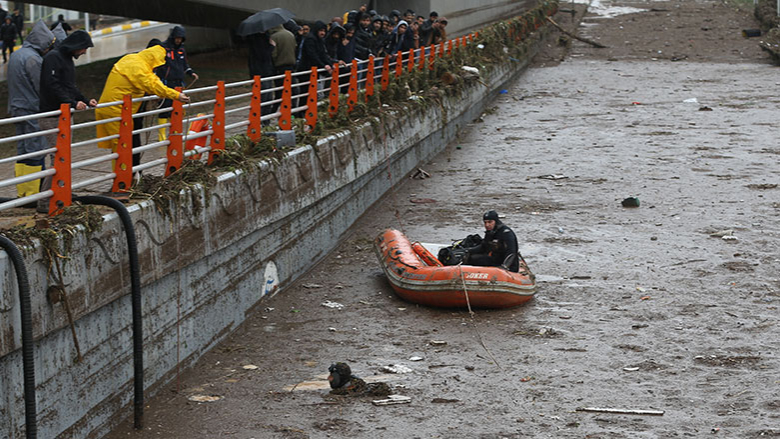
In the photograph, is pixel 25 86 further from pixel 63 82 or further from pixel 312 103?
pixel 312 103

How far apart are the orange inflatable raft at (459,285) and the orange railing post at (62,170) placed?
5692 mm

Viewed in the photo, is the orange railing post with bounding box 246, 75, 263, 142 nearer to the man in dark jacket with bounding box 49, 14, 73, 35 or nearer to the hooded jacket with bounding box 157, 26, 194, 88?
the hooded jacket with bounding box 157, 26, 194, 88

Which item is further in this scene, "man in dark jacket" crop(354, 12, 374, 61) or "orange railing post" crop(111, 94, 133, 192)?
"man in dark jacket" crop(354, 12, 374, 61)

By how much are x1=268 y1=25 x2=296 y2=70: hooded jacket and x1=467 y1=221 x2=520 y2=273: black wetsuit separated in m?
4.66

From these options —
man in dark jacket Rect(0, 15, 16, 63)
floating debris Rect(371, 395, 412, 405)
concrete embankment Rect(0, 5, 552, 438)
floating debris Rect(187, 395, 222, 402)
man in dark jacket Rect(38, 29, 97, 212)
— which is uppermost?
man in dark jacket Rect(38, 29, 97, 212)

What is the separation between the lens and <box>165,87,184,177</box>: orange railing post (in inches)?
391

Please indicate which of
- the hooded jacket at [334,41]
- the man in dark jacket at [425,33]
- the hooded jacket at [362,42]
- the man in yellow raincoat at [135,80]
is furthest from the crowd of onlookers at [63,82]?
the man in dark jacket at [425,33]

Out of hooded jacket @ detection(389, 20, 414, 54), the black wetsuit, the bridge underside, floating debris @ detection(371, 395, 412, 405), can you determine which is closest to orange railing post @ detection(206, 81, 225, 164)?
floating debris @ detection(371, 395, 412, 405)

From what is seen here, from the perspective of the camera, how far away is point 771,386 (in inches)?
396

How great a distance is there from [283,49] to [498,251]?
5217mm

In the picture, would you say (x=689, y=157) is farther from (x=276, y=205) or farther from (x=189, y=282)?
(x=189, y=282)

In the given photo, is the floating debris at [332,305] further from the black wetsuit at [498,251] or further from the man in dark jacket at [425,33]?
the man in dark jacket at [425,33]

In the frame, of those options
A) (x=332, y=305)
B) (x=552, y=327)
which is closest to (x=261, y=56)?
(x=332, y=305)

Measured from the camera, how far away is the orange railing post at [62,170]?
298 inches
